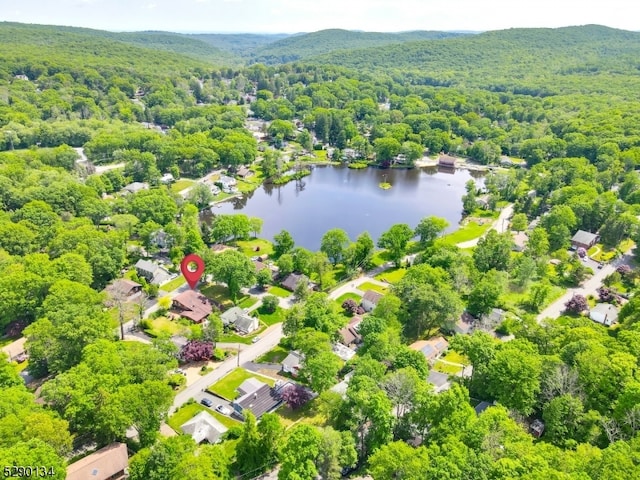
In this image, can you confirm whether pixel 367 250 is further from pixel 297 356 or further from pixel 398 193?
pixel 398 193

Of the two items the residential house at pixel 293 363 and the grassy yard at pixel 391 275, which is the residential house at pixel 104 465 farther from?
the grassy yard at pixel 391 275

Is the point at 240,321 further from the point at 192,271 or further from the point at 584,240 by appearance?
the point at 584,240

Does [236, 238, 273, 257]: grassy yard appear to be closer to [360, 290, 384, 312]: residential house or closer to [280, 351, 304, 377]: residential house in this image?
[360, 290, 384, 312]: residential house

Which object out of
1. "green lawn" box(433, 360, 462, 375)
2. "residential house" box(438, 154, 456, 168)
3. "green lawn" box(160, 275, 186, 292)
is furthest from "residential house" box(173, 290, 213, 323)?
"residential house" box(438, 154, 456, 168)

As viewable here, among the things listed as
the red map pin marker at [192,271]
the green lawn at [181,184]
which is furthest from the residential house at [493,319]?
the green lawn at [181,184]

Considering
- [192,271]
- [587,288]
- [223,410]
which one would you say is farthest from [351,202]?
[223,410]

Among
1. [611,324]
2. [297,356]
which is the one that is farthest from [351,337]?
[611,324]
